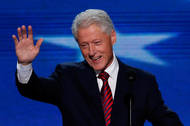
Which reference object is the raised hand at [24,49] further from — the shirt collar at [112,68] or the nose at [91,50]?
the shirt collar at [112,68]

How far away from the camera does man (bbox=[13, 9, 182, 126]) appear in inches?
67.8

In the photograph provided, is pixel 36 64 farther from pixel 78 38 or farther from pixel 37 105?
pixel 78 38

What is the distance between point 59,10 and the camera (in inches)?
108

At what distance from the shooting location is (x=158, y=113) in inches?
68.9

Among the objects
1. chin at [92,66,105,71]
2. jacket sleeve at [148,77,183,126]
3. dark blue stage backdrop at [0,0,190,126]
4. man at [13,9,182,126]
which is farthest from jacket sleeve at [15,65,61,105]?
dark blue stage backdrop at [0,0,190,126]

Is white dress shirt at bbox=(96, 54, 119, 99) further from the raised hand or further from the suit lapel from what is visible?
the raised hand

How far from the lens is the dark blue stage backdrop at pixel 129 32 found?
2.73 m

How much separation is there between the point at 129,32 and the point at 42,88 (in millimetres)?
1163

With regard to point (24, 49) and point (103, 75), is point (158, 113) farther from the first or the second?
point (24, 49)

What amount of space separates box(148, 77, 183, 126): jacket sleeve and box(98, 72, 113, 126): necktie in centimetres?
18

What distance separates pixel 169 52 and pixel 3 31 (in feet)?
3.87

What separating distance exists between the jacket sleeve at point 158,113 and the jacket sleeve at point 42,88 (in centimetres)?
43

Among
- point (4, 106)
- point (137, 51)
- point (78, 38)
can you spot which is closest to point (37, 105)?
point (4, 106)

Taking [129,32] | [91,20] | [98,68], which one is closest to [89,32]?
[91,20]
